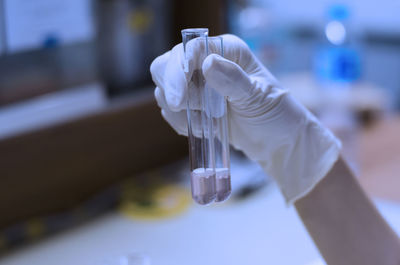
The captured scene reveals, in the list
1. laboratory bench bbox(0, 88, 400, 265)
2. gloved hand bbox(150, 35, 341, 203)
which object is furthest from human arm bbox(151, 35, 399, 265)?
laboratory bench bbox(0, 88, 400, 265)

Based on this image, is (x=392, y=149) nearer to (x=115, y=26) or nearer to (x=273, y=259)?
(x=273, y=259)

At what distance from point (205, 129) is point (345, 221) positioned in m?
0.32

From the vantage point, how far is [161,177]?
1.66 m

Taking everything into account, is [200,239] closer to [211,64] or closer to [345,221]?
[345,221]

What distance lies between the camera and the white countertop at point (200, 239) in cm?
119

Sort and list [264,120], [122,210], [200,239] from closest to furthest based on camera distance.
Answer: [264,120], [200,239], [122,210]

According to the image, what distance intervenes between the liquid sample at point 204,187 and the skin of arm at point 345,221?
231 mm

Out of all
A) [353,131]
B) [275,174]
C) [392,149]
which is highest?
[275,174]

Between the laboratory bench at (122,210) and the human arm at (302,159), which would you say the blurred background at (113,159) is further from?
the human arm at (302,159)

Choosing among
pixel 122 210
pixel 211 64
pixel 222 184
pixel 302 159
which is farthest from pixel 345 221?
pixel 122 210

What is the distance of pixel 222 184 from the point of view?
2.47 feet

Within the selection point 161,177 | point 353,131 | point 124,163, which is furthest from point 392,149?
point 124,163

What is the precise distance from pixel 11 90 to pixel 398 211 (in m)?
0.98

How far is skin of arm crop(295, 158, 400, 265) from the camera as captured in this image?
2.95ft
